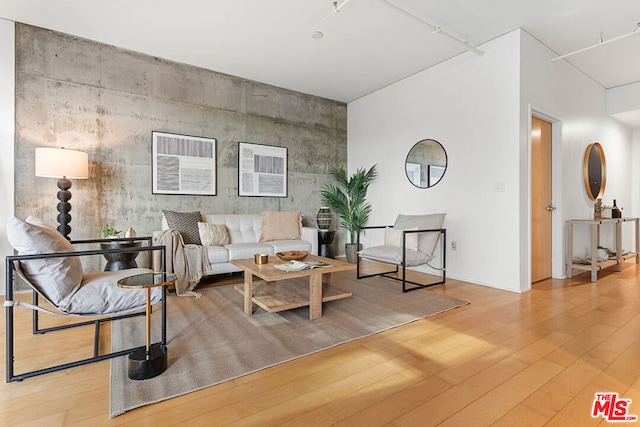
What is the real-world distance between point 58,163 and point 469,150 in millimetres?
4655

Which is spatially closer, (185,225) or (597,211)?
(185,225)

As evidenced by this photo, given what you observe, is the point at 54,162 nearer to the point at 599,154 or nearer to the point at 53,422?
the point at 53,422

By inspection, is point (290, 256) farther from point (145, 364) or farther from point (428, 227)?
point (428, 227)

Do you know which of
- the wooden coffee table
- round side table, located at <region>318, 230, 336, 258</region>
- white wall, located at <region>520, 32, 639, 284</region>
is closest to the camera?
the wooden coffee table

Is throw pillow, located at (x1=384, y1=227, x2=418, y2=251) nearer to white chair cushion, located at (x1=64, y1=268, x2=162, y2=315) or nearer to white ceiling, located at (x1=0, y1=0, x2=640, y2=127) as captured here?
white ceiling, located at (x1=0, y1=0, x2=640, y2=127)

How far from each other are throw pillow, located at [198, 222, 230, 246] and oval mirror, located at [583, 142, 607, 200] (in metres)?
5.33

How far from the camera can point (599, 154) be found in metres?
5.16

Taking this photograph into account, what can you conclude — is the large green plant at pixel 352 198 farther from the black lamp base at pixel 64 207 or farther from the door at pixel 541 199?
the black lamp base at pixel 64 207

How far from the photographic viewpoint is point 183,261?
357cm

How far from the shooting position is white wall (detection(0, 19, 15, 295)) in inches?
135

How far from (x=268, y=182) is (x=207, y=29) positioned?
2284mm

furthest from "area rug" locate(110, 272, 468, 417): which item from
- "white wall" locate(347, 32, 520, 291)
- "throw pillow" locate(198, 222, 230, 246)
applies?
"white wall" locate(347, 32, 520, 291)

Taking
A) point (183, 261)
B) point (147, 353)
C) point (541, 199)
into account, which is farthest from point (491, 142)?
point (147, 353)
